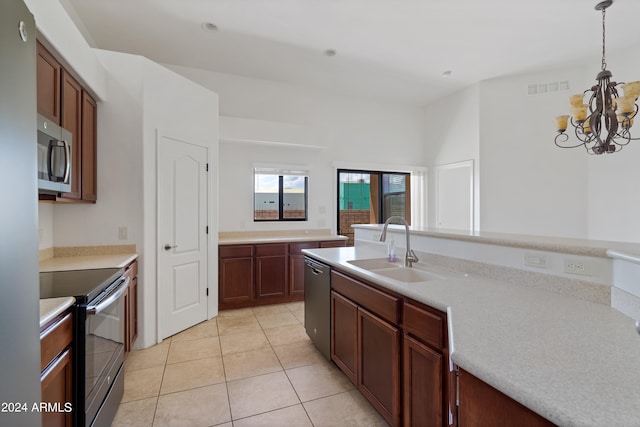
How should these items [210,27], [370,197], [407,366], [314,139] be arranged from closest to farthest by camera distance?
[407,366] → [210,27] → [314,139] → [370,197]

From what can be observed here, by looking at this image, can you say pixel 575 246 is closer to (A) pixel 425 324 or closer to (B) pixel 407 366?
(A) pixel 425 324

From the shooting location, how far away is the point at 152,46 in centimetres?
371

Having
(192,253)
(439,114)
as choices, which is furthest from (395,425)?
(439,114)

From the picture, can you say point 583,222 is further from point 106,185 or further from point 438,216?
point 106,185

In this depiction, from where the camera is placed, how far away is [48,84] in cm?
193

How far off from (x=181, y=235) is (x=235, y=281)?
105 centimetres

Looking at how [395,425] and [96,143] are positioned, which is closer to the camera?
[395,425]

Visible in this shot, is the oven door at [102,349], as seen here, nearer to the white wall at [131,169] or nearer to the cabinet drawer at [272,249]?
the white wall at [131,169]

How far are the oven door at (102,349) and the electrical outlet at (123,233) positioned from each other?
942 millimetres

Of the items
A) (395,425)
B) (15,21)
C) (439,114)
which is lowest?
(395,425)

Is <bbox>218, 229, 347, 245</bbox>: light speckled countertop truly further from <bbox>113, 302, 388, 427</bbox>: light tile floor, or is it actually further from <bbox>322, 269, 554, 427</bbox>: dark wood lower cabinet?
<bbox>322, 269, 554, 427</bbox>: dark wood lower cabinet

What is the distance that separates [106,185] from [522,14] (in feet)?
15.0

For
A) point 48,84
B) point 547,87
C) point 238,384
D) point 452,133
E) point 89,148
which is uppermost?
point 547,87

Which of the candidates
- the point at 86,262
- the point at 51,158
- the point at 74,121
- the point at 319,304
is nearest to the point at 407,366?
the point at 319,304
